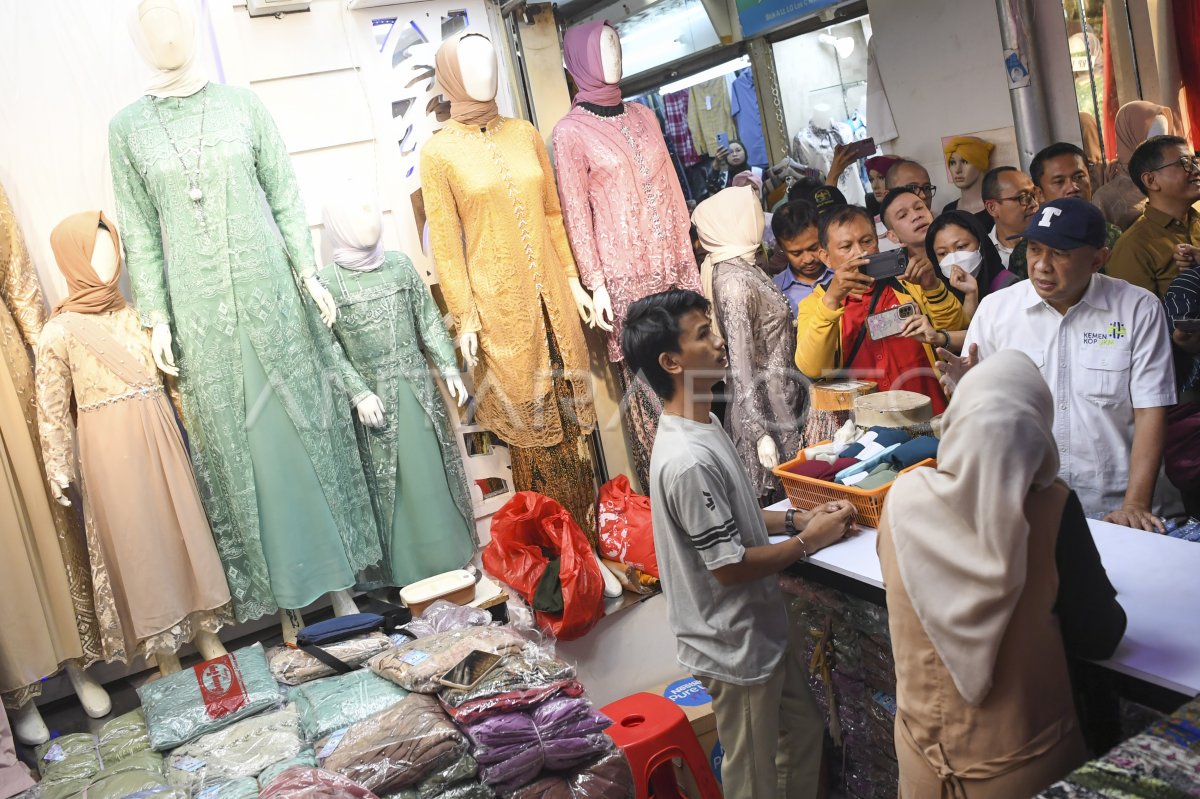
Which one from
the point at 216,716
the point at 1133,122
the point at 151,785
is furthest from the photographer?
the point at 1133,122

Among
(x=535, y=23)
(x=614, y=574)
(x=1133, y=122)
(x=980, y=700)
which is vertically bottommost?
(x=614, y=574)

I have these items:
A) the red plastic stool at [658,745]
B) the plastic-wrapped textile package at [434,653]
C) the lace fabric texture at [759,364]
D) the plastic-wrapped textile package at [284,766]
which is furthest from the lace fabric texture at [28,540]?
the lace fabric texture at [759,364]

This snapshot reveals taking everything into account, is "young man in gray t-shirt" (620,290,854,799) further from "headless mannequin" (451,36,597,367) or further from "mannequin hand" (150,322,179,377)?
"mannequin hand" (150,322,179,377)

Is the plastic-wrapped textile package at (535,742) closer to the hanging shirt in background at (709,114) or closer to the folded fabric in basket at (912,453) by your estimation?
the folded fabric in basket at (912,453)

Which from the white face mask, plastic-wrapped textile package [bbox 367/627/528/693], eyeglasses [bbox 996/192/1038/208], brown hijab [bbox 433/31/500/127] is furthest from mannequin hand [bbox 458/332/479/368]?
eyeglasses [bbox 996/192/1038/208]

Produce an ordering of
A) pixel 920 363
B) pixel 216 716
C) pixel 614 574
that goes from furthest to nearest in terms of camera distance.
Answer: pixel 614 574
pixel 920 363
pixel 216 716

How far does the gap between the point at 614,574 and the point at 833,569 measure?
1540 mm

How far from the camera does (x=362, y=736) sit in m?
2.28

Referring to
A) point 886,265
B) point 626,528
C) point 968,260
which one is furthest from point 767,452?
→ point 968,260

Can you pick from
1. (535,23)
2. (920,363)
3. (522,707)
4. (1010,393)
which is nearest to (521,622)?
(522,707)

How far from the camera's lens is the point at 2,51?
3.29m

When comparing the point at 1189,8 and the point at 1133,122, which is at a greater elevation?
the point at 1189,8

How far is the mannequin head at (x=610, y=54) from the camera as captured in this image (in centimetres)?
384

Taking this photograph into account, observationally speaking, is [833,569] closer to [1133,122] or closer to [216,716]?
[216,716]
